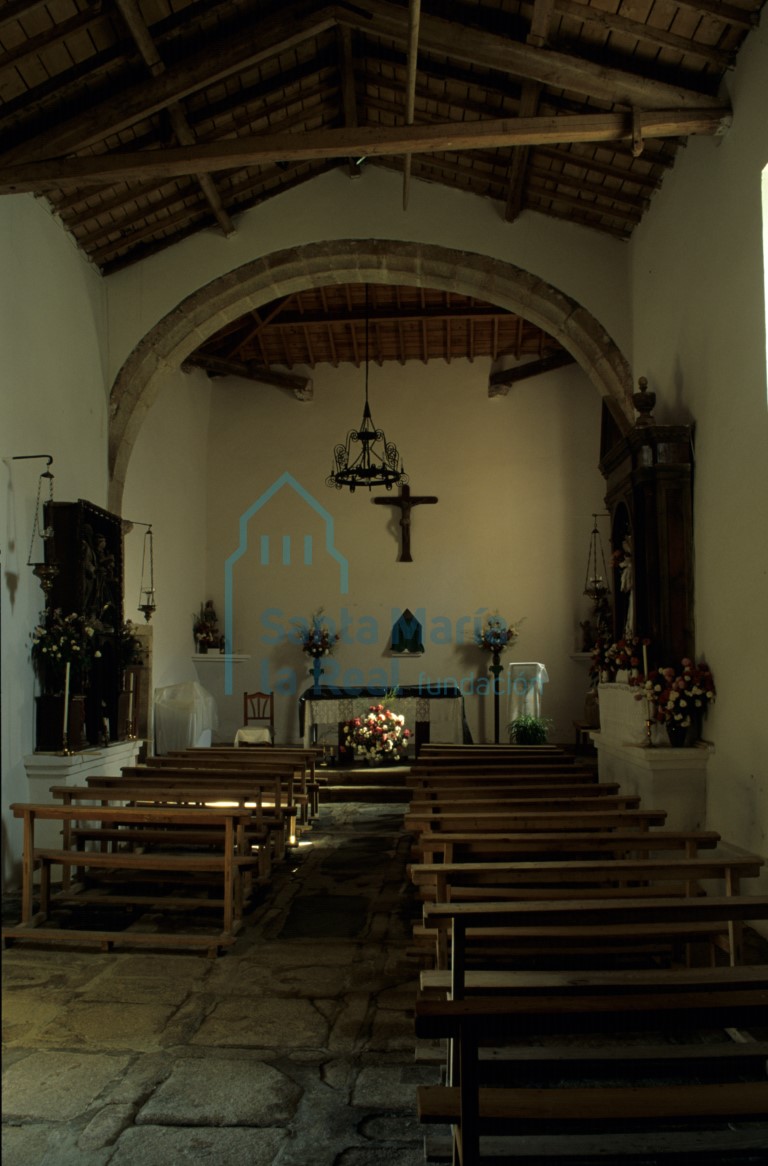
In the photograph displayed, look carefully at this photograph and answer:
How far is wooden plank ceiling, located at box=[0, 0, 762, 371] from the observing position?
5.67 meters

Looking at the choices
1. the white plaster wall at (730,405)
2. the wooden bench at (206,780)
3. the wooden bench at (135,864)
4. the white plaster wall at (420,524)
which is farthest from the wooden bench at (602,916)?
the white plaster wall at (420,524)

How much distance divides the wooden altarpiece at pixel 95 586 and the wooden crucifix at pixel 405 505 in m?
6.11

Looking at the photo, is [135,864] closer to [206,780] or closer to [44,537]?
[206,780]

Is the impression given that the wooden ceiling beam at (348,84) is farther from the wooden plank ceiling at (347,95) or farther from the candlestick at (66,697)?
the candlestick at (66,697)

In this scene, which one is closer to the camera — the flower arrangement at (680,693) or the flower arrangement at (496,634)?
the flower arrangement at (680,693)

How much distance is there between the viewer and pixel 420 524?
13.7 metres

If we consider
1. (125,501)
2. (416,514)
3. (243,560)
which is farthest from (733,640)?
(243,560)

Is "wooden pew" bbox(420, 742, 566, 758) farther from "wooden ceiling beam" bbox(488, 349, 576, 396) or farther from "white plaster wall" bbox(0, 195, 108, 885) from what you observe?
"wooden ceiling beam" bbox(488, 349, 576, 396)

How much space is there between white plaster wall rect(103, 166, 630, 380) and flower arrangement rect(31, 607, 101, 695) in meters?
2.79

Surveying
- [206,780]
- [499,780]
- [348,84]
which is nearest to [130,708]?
[206,780]

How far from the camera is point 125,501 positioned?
1054 centimetres

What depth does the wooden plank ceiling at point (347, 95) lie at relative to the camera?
18.6 feet

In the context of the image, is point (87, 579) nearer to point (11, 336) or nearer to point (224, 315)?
point (11, 336)

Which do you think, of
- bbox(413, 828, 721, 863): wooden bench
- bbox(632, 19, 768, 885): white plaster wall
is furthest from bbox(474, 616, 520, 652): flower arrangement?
bbox(413, 828, 721, 863): wooden bench
